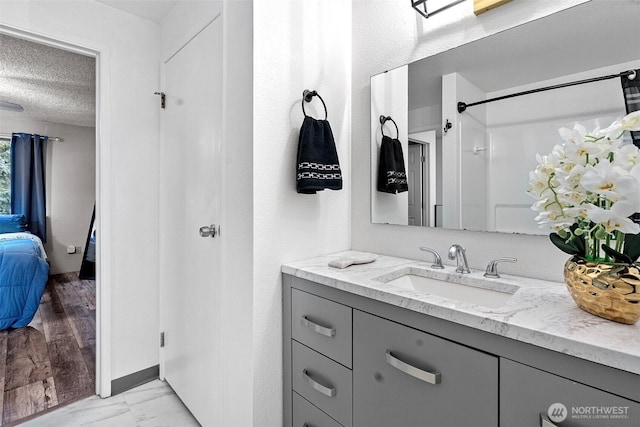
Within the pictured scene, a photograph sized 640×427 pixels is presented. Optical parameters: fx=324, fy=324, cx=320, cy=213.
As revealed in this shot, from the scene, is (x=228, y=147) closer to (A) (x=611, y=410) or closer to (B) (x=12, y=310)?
(A) (x=611, y=410)

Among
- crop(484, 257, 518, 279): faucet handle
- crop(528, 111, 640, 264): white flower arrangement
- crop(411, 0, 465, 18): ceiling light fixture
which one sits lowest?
crop(484, 257, 518, 279): faucet handle

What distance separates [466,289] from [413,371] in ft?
1.43

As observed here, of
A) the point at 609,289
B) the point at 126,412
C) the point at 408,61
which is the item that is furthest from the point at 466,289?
the point at 126,412

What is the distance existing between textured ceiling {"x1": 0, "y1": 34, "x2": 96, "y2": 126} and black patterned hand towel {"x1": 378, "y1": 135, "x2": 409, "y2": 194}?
2.56 metres

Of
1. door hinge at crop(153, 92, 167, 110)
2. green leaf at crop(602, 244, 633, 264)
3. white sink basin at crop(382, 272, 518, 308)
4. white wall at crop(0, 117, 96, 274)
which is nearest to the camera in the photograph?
green leaf at crop(602, 244, 633, 264)

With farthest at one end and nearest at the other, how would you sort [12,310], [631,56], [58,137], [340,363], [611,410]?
[58,137], [12,310], [340,363], [631,56], [611,410]

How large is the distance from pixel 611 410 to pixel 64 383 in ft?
8.93

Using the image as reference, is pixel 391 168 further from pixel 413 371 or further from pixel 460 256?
pixel 413 371

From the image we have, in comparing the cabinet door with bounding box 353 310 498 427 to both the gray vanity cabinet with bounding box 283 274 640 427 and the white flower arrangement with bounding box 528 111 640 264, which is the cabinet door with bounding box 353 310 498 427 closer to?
the gray vanity cabinet with bounding box 283 274 640 427

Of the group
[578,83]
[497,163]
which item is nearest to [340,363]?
[497,163]

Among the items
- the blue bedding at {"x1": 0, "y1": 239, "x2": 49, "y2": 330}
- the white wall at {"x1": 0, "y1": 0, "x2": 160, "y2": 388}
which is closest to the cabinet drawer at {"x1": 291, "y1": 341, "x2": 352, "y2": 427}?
the white wall at {"x1": 0, "y1": 0, "x2": 160, "y2": 388}

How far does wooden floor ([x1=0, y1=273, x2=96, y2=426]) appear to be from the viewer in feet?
6.23

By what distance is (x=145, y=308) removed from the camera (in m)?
2.11

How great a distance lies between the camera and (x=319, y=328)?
122 centimetres
